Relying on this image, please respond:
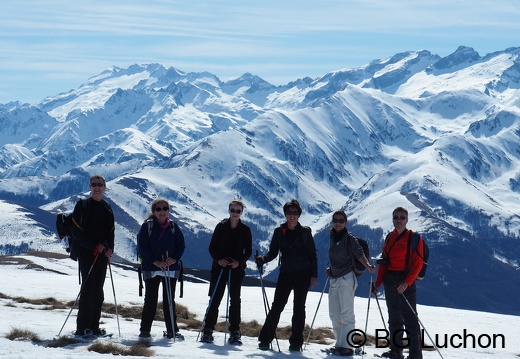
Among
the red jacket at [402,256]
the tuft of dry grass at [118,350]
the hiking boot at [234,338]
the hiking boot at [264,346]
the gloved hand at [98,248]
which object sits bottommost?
the tuft of dry grass at [118,350]

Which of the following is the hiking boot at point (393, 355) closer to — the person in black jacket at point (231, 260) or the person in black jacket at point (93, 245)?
the person in black jacket at point (231, 260)

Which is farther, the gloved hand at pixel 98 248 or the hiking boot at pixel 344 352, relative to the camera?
the gloved hand at pixel 98 248

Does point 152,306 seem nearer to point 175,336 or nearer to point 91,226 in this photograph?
point 175,336

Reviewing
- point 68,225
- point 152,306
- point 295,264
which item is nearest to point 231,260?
point 295,264

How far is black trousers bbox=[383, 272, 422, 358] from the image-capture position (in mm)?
22266

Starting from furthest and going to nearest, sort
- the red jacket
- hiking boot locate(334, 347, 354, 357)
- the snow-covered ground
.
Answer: hiking boot locate(334, 347, 354, 357) → the red jacket → the snow-covered ground

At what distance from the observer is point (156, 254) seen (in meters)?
23.8

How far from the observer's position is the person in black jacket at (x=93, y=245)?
911 inches

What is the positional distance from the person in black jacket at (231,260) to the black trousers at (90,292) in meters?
3.04

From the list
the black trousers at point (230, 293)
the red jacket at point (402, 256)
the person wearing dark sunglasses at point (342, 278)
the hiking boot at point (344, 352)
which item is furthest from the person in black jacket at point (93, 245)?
the red jacket at point (402, 256)

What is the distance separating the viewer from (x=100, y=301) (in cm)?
2355

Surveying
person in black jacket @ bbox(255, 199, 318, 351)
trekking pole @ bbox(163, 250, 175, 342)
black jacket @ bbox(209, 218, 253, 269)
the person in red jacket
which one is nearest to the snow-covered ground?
trekking pole @ bbox(163, 250, 175, 342)

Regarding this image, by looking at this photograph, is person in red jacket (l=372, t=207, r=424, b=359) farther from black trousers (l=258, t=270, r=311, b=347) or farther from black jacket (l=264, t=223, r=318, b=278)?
black trousers (l=258, t=270, r=311, b=347)

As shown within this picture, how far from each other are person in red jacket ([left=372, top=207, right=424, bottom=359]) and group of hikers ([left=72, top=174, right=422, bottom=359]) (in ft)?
0.09
